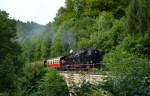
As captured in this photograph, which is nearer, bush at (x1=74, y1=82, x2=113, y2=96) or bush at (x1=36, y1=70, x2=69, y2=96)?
bush at (x1=74, y1=82, x2=113, y2=96)

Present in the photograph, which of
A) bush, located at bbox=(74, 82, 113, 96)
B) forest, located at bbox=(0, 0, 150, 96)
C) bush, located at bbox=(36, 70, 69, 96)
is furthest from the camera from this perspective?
bush, located at bbox=(36, 70, 69, 96)

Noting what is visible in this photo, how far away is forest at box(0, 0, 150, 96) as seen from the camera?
41.4ft

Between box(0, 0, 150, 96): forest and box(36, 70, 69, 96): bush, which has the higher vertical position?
box(0, 0, 150, 96): forest

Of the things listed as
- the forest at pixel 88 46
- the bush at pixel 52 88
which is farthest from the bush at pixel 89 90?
the bush at pixel 52 88

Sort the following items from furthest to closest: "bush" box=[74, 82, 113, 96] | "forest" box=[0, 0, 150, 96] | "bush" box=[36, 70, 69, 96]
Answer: "bush" box=[36, 70, 69, 96], "forest" box=[0, 0, 150, 96], "bush" box=[74, 82, 113, 96]

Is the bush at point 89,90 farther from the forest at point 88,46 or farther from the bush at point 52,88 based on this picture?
the bush at point 52,88

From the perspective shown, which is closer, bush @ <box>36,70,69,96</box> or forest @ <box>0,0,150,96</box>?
forest @ <box>0,0,150,96</box>

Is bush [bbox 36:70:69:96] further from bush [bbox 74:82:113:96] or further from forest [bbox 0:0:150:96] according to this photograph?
bush [bbox 74:82:113:96]

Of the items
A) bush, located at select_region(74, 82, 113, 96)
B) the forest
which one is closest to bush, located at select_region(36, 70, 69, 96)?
the forest

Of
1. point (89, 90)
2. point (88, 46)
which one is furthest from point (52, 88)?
point (88, 46)

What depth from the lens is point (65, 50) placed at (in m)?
77.2

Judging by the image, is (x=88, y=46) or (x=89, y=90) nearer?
(x=89, y=90)

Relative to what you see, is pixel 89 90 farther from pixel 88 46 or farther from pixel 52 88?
pixel 88 46

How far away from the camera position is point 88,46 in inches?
2372
